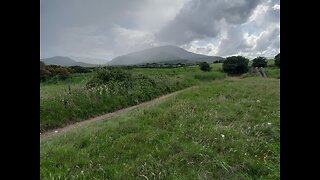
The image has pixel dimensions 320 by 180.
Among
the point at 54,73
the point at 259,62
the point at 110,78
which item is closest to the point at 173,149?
the point at 110,78

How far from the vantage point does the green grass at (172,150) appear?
5418mm

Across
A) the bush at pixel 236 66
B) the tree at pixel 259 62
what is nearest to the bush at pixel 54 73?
the bush at pixel 236 66

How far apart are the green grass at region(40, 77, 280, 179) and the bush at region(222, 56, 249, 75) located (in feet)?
108

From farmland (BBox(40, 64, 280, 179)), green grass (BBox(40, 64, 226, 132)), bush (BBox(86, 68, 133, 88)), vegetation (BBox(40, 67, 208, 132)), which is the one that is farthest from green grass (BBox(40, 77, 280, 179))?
bush (BBox(86, 68, 133, 88))

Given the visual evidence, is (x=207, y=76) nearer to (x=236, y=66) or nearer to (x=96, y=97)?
(x=236, y=66)

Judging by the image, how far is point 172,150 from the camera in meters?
6.53

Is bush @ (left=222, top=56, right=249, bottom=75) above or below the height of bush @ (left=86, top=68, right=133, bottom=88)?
above

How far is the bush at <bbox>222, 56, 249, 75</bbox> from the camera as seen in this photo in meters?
42.0

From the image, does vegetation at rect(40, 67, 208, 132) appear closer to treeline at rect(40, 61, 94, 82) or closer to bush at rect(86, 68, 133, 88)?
bush at rect(86, 68, 133, 88)

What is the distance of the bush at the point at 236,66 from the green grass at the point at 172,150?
32892 mm

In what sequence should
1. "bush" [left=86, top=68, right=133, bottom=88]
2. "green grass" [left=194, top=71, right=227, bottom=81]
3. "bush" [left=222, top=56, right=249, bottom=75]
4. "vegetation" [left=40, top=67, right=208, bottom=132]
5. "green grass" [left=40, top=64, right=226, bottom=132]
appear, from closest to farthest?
"green grass" [left=40, top=64, right=226, bottom=132] < "vegetation" [left=40, top=67, right=208, bottom=132] < "bush" [left=86, top=68, right=133, bottom=88] < "green grass" [left=194, top=71, right=227, bottom=81] < "bush" [left=222, top=56, right=249, bottom=75]

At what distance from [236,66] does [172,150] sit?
122 ft

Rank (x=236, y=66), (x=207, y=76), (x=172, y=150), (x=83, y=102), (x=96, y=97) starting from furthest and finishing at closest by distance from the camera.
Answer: (x=236, y=66) < (x=207, y=76) < (x=96, y=97) < (x=83, y=102) < (x=172, y=150)
